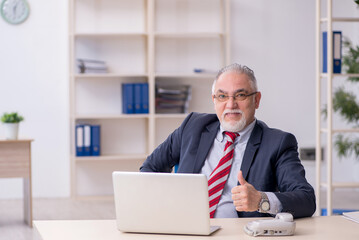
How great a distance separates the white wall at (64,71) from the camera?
5.75m

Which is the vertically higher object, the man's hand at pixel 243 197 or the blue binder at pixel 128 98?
the blue binder at pixel 128 98

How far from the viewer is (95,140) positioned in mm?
5668

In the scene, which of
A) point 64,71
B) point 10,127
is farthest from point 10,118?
point 64,71

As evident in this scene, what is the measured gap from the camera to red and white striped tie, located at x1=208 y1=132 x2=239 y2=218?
2309 mm

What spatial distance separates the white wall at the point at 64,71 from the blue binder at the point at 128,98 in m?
0.62

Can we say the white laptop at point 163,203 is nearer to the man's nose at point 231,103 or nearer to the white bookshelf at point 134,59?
the man's nose at point 231,103

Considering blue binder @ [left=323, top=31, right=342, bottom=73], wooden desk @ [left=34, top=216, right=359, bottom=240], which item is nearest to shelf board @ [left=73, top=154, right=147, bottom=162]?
blue binder @ [left=323, top=31, right=342, bottom=73]

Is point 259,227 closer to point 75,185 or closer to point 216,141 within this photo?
point 216,141

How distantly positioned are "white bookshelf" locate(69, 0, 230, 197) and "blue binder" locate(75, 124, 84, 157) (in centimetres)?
19

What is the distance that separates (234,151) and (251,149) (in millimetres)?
121

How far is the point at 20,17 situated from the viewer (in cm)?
571

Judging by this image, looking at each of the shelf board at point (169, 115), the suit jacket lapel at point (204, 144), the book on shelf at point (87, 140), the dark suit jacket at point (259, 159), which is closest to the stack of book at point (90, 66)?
the book on shelf at point (87, 140)

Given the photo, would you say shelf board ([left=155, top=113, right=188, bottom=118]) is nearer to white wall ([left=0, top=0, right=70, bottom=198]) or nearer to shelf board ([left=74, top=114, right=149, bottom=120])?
shelf board ([left=74, top=114, right=149, bottom=120])

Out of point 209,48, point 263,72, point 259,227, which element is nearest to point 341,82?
point 263,72
